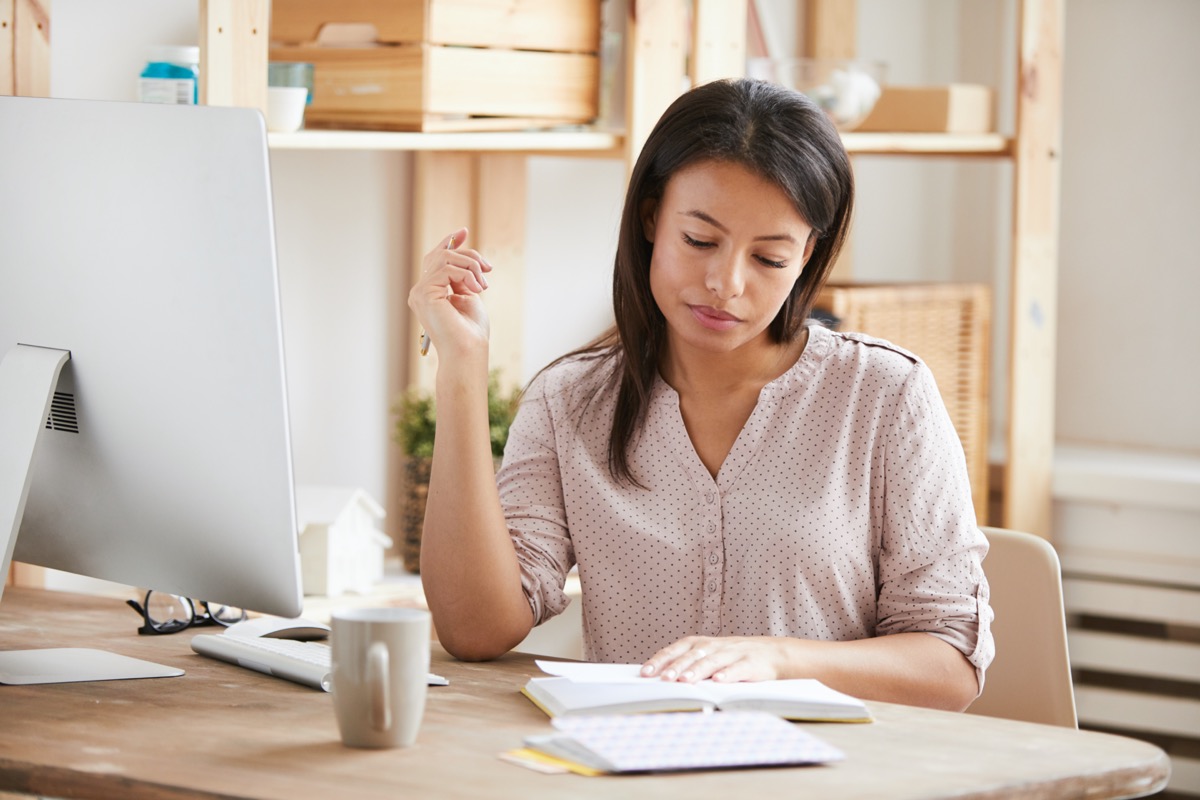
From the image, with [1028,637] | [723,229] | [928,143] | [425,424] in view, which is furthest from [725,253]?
[928,143]

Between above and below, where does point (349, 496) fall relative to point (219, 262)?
below

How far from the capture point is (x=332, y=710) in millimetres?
1229

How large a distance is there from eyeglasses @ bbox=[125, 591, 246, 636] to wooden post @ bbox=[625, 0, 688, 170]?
3.28ft

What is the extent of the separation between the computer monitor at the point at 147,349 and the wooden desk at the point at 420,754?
0.09m

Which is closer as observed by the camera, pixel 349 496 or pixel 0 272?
pixel 0 272

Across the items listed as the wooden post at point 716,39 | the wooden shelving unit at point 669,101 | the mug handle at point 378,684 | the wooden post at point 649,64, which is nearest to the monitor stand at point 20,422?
the mug handle at point 378,684

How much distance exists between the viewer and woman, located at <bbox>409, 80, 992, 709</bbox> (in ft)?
4.88

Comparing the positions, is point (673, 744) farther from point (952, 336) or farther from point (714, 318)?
point (952, 336)

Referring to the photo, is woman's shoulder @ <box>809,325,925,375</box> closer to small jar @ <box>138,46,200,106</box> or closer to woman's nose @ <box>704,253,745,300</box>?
woman's nose @ <box>704,253,745,300</box>

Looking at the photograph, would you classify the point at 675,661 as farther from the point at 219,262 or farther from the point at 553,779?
the point at 219,262

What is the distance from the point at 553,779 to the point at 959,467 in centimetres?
69

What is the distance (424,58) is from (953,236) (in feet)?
5.76

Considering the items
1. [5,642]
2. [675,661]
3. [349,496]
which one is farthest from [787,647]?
[349,496]

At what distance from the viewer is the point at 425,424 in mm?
2400
